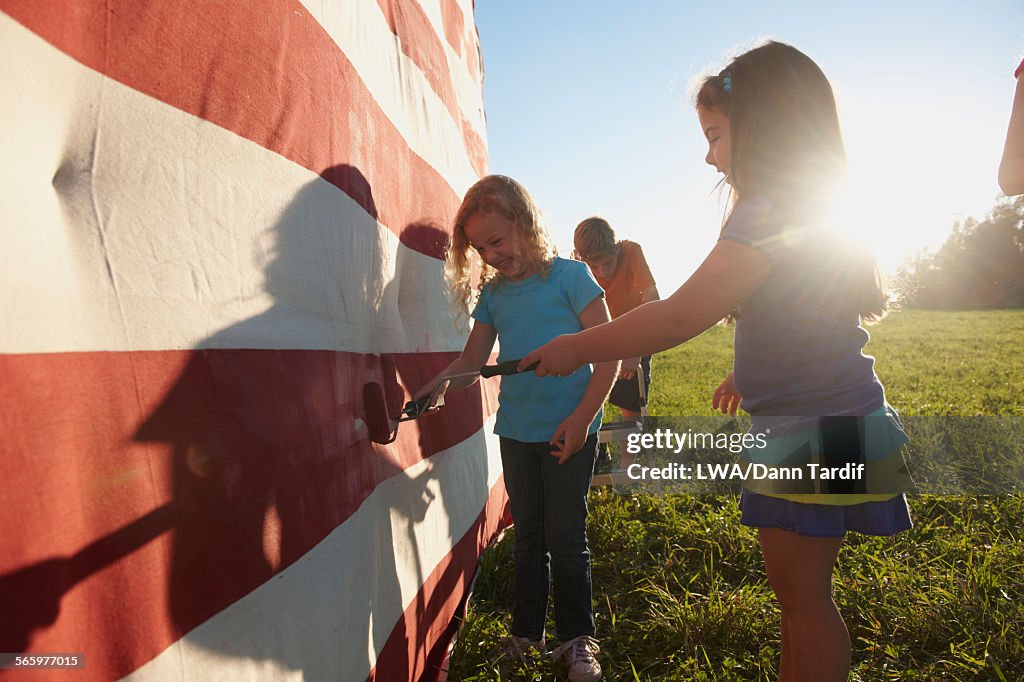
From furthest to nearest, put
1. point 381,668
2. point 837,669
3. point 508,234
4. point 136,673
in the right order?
point 508,234, point 381,668, point 837,669, point 136,673

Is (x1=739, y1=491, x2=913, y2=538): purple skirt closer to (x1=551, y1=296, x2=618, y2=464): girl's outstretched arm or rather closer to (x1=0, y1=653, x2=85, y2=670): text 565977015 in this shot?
(x1=551, y1=296, x2=618, y2=464): girl's outstretched arm

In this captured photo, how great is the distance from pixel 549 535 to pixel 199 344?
1.31 m

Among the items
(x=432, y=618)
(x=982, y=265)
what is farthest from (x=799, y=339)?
(x=982, y=265)

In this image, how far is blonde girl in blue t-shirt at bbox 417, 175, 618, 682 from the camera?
1885mm

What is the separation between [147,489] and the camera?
Answer: 757 millimetres

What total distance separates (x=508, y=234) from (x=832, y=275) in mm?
905

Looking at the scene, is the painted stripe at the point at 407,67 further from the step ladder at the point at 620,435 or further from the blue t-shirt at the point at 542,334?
the step ladder at the point at 620,435

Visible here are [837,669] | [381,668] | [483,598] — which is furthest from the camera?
[483,598]

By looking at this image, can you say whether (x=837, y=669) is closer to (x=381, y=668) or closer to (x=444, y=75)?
(x=381, y=668)

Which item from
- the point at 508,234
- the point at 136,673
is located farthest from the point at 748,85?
the point at 136,673

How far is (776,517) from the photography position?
1305 millimetres

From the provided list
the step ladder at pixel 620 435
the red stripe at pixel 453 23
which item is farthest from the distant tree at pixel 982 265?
the red stripe at pixel 453 23

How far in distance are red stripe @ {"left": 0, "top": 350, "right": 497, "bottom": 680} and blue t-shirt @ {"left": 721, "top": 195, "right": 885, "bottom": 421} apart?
2.90ft

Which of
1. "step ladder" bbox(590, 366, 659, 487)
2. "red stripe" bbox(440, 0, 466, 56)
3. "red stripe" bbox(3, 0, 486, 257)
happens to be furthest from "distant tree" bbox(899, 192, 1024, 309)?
"red stripe" bbox(3, 0, 486, 257)
